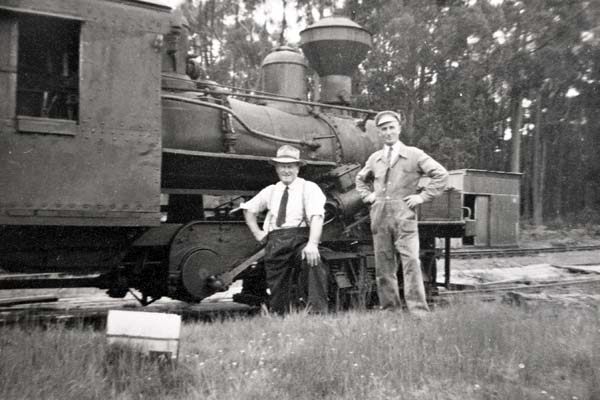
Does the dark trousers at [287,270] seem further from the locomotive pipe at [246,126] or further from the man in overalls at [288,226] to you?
the locomotive pipe at [246,126]

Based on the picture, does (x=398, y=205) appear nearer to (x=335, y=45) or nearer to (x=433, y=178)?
(x=433, y=178)

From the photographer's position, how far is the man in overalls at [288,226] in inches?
207

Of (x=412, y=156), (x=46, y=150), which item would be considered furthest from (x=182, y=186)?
(x=412, y=156)

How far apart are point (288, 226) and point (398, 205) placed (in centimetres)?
97

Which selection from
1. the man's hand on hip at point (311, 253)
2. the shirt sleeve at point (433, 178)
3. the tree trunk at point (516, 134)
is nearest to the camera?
the man's hand on hip at point (311, 253)

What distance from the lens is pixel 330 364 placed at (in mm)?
3371

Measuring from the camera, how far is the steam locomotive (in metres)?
4.61

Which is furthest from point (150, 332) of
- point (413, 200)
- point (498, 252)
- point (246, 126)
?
point (498, 252)

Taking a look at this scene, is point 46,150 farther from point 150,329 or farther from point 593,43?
point 593,43

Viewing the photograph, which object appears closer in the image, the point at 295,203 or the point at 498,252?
the point at 295,203

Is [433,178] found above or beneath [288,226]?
above

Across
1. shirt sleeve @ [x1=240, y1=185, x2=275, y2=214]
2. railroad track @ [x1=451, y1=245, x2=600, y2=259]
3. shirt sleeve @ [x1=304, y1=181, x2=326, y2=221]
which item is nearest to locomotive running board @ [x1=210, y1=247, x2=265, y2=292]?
shirt sleeve @ [x1=240, y1=185, x2=275, y2=214]

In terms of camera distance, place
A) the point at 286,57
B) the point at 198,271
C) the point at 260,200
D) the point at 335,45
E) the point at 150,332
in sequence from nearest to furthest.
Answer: the point at 150,332
the point at 260,200
the point at 198,271
the point at 286,57
the point at 335,45

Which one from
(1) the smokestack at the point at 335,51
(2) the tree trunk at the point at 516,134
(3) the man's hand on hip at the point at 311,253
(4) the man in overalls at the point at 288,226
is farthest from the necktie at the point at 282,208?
(2) the tree trunk at the point at 516,134
